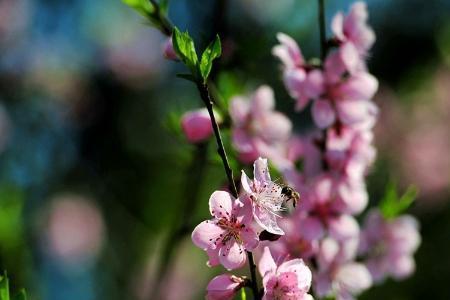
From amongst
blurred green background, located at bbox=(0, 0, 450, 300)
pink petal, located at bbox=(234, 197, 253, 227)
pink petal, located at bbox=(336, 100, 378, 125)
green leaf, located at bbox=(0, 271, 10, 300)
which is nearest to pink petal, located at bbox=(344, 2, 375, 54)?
pink petal, located at bbox=(336, 100, 378, 125)

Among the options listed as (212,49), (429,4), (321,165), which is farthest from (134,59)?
(212,49)

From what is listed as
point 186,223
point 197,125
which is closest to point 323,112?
point 197,125

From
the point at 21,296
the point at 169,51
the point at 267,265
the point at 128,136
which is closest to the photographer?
the point at 21,296

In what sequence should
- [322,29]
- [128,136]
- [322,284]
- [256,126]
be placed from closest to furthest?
[322,284] < [322,29] < [256,126] < [128,136]

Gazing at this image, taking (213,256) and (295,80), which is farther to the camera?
(295,80)

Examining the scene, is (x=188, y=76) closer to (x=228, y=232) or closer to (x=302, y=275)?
(x=228, y=232)

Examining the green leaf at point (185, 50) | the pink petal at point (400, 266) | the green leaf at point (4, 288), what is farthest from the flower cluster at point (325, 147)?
the green leaf at point (4, 288)

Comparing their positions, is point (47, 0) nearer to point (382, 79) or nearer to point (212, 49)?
point (212, 49)
